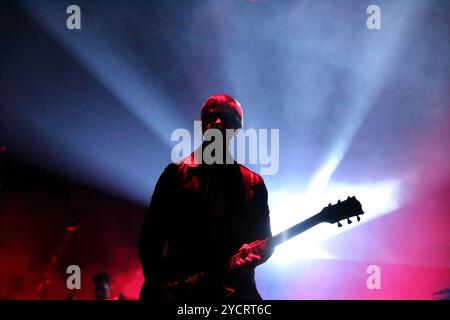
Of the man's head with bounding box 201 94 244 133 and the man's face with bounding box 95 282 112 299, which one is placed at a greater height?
the man's head with bounding box 201 94 244 133

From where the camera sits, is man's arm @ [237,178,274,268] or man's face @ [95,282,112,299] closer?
man's arm @ [237,178,274,268]

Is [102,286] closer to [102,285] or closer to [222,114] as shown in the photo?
[102,285]

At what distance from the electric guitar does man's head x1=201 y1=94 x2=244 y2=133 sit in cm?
58

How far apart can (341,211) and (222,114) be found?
803 millimetres

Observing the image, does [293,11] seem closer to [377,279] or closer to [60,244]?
[377,279]

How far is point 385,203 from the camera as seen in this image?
18.3ft

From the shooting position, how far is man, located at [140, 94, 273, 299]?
80.4 inches

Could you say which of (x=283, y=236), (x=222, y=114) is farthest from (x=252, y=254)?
(x=222, y=114)

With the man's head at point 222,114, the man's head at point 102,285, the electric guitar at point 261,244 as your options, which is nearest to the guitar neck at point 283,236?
the electric guitar at point 261,244

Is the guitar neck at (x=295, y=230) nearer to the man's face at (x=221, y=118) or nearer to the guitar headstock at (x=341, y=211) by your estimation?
the guitar headstock at (x=341, y=211)

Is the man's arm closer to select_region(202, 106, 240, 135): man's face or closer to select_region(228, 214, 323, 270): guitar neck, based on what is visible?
select_region(228, 214, 323, 270): guitar neck

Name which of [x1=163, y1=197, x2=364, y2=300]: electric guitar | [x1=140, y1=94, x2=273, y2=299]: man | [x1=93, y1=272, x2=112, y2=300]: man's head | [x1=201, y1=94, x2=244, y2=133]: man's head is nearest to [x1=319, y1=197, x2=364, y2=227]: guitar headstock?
[x1=163, y1=197, x2=364, y2=300]: electric guitar

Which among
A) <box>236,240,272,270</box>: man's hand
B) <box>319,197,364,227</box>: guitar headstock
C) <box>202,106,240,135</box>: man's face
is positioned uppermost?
<box>202,106,240,135</box>: man's face
